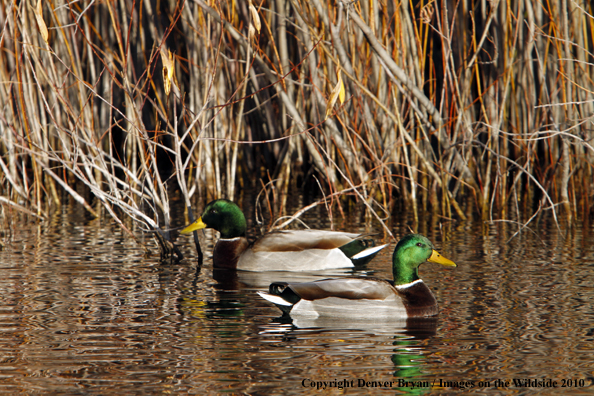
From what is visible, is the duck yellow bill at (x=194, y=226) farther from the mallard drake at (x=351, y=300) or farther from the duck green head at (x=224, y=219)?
the mallard drake at (x=351, y=300)

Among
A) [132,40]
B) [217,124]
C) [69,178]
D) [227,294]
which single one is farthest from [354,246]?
[69,178]

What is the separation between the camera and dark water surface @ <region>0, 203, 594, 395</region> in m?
4.23

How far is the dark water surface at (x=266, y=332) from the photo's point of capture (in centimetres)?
423

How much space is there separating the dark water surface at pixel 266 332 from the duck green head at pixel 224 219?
0.29 meters

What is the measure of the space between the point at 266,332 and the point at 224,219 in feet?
9.32

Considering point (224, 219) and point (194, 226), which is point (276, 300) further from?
point (224, 219)

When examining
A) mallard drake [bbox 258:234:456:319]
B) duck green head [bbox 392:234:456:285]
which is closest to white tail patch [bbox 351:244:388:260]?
duck green head [bbox 392:234:456:285]

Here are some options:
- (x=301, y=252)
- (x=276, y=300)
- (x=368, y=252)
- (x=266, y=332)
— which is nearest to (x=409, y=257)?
(x=276, y=300)

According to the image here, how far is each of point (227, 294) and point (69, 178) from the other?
6.42 m

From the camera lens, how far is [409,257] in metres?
5.93

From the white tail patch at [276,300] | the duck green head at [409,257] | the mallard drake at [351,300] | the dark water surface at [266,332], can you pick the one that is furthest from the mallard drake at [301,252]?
the white tail patch at [276,300]

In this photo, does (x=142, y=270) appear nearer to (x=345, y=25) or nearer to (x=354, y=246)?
(x=354, y=246)

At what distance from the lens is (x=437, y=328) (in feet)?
17.4

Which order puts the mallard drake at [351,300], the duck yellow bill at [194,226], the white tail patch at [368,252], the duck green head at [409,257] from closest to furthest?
the mallard drake at [351,300]
the duck green head at [409,257]
the white tail patch at [368,252]
the duck yellow bill at [194,226]
